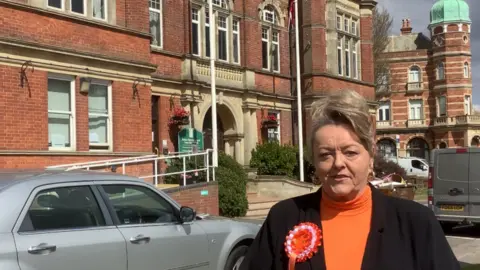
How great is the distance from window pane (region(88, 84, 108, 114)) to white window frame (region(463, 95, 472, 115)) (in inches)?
1877

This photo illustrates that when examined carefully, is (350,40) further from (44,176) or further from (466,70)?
(466,70)

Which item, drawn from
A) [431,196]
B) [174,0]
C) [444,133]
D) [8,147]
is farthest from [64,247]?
[444,133]

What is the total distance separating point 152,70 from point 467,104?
47377 millimetres

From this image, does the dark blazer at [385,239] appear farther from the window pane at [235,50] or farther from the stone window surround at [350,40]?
the stone window surround at [350,40]

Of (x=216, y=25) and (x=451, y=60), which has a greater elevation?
(x=451, y=60)

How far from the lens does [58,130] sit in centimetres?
1351

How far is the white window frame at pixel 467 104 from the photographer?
55.7 meters

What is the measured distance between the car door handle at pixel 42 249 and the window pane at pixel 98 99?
31.8 feet

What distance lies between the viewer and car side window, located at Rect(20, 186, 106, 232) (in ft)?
16.1

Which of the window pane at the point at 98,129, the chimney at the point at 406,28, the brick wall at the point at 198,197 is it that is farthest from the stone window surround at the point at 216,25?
the chimney at the point at 406,28

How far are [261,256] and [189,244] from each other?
12.9 feet

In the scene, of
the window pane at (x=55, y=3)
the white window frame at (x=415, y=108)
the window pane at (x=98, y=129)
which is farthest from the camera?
the white window frame at (x=415, y=108)

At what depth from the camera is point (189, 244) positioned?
6273mm

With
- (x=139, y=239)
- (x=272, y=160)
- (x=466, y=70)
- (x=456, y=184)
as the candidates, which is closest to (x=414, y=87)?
(x=466, y=70)
